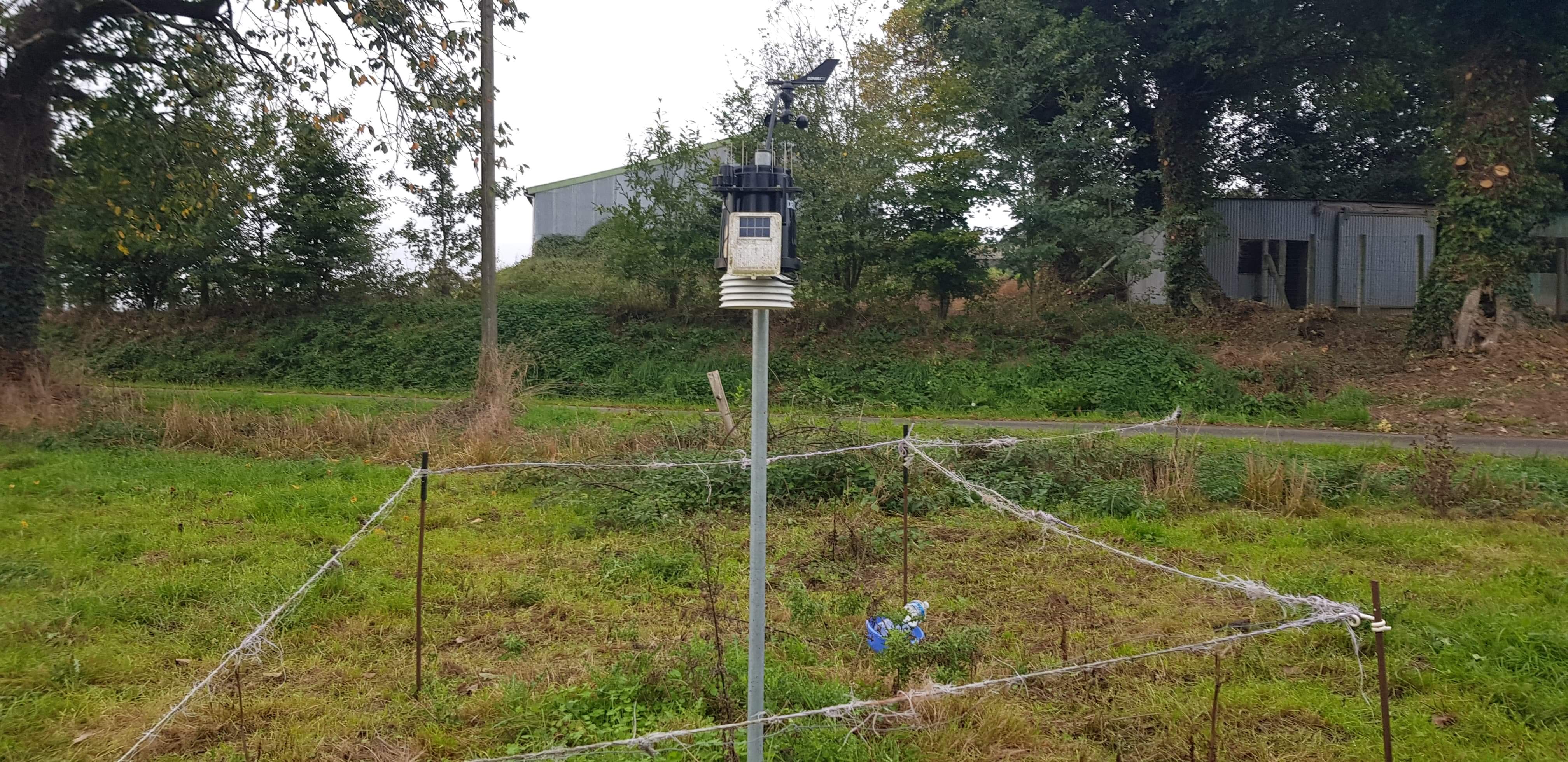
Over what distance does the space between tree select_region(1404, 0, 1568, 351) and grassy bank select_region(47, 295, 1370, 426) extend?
3.32 metres

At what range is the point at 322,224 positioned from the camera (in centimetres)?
2427

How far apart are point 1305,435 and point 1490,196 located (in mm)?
6852

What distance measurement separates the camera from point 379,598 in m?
6.16

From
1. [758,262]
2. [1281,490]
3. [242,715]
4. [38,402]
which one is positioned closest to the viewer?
[758,262]

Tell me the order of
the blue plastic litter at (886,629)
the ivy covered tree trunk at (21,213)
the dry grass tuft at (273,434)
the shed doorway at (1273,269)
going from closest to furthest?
the blue plastic litter at (886,629) < the dry grass tuft at (273,434) < the ivy covered tree trunk at (21,213) < the shed doorway at (1273,269)

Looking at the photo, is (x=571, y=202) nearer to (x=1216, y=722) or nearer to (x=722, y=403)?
(x=722, y=403)

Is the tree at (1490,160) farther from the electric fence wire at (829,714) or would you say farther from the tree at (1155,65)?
the electric fence wire at (829,714)

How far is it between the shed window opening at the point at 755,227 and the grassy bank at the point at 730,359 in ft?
30.9

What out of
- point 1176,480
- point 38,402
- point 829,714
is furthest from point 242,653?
point 38,402

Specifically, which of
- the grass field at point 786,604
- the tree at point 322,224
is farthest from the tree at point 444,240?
the grass field at point 786,604

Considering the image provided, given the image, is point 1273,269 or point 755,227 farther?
point 1273,269

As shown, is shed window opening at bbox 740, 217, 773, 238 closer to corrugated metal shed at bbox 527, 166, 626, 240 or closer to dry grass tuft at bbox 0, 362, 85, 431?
dry grass tuft at bbox 0, 362, 85, 431

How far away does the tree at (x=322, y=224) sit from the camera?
2386 centimetres

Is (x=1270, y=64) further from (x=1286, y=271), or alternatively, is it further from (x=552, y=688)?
(x=552, y=688)
